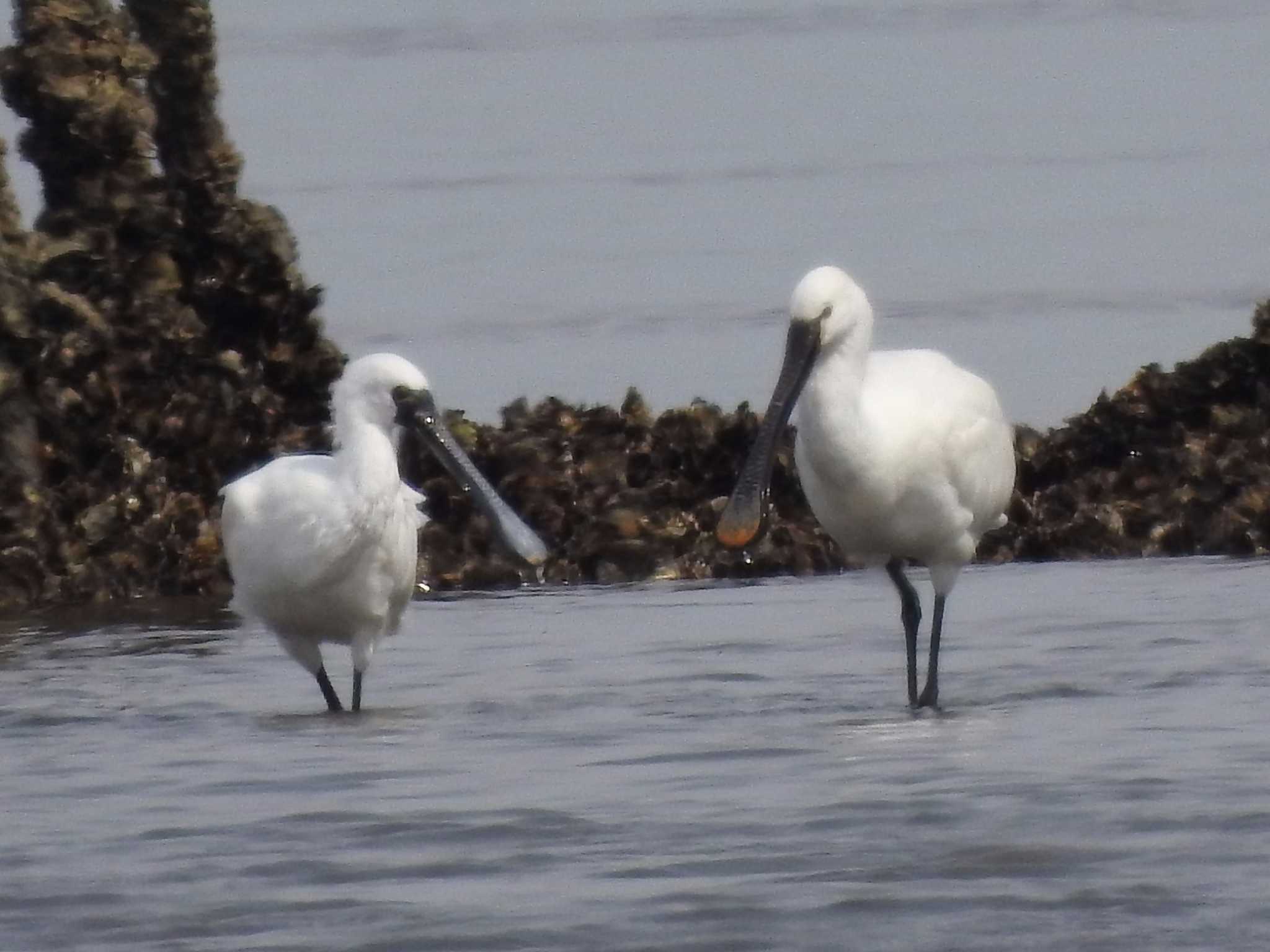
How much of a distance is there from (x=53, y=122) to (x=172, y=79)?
0.97 meters

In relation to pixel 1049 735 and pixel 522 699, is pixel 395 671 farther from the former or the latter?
pixel 1049 735

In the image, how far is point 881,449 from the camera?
1027cm

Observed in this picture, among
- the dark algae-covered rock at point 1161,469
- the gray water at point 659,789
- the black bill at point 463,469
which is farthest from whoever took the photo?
the dark algae-covered rock at point 1161,469

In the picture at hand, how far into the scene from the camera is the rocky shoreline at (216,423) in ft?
53.0

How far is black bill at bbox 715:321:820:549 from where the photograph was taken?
10242 mm

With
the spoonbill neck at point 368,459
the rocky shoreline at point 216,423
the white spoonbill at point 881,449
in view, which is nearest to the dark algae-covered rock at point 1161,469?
the rocky shoreline at point 216,423

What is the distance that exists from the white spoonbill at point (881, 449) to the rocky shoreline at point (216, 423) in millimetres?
5216

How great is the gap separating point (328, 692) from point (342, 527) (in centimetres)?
82

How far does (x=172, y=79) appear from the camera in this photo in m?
17.5

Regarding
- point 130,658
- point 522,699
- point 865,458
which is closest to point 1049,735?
point 865,458

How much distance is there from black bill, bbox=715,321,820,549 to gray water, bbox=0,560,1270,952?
0.59 metres

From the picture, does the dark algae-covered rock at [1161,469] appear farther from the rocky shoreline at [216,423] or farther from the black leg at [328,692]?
the black leg at [328,692]

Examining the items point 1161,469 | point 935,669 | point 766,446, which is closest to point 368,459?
point 766,446

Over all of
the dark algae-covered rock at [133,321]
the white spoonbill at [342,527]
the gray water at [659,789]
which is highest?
the dark algae-covered rock at [133,321]
